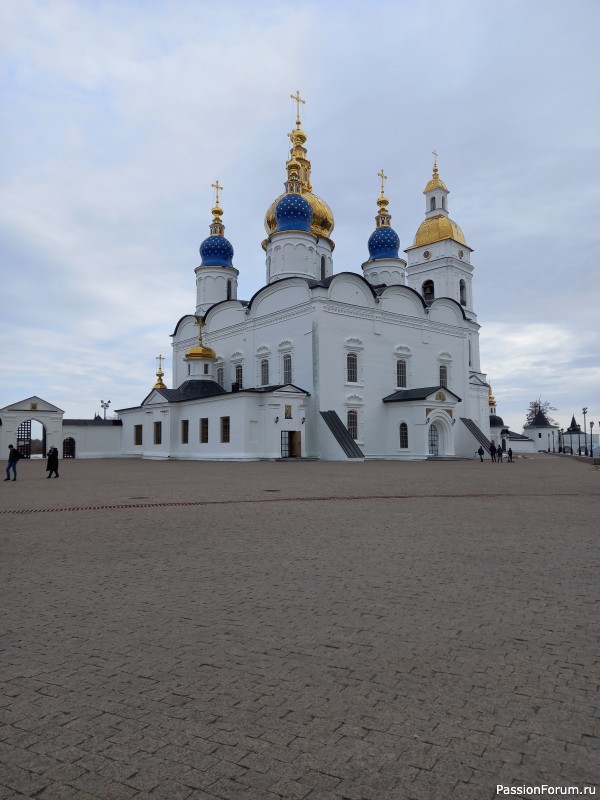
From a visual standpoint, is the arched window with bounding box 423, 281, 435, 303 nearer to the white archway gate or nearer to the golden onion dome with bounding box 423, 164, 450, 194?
the golden onion dome with bounding box 423, 164, 450, 194

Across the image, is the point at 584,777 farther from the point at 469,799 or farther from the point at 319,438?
the point at 319,438

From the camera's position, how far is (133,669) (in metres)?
3.55

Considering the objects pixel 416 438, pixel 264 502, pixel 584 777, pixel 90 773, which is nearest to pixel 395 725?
pixel 584 777

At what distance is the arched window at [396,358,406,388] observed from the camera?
35.8 metres

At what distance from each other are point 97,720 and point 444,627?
2.42 m

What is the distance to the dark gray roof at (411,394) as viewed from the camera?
33.0 metres

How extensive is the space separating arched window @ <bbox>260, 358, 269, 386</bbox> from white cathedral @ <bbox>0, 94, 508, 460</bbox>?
0.29 ft

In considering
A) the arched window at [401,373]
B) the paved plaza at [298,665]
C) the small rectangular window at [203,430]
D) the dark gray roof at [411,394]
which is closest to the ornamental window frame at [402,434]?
the dark gray roof at [411,394]

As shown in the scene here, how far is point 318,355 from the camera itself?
3158 cm

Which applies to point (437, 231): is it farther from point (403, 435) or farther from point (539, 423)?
point (539, 423)

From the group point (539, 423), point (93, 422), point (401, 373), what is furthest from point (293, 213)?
point (539, 423)
